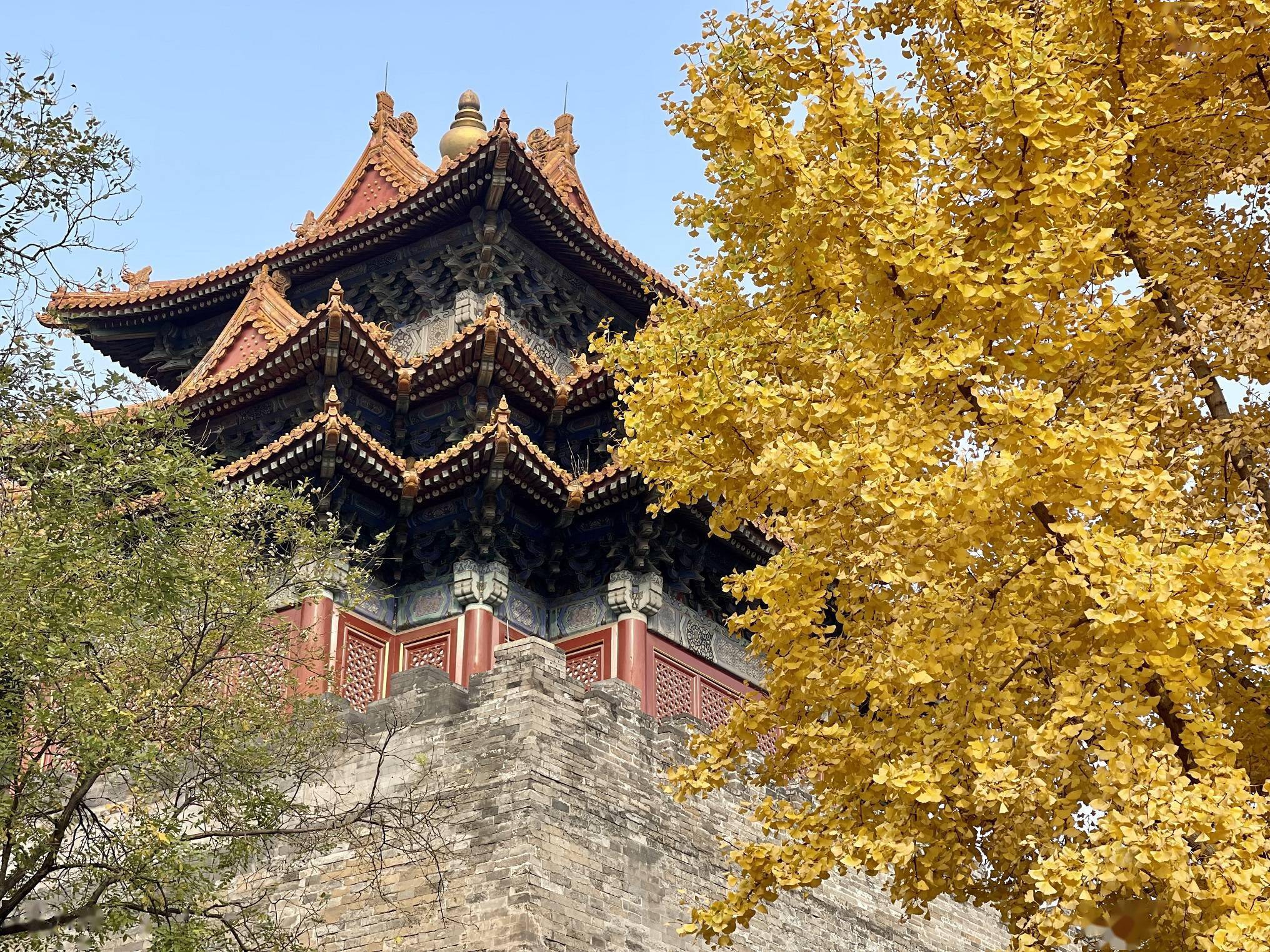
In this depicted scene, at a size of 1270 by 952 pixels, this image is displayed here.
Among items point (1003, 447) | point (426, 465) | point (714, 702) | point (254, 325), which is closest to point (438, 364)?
point (426, 465)

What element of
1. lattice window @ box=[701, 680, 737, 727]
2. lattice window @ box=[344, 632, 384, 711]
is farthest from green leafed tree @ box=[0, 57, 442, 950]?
lattice window @ box=[701, 680, 737, 727]

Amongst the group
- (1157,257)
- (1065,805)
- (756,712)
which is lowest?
(1065,805)

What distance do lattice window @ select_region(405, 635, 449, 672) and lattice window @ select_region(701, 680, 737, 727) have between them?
3158 millimetres

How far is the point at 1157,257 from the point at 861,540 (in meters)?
2.40

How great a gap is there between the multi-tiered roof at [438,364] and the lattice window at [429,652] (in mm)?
813

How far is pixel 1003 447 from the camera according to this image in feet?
22.4

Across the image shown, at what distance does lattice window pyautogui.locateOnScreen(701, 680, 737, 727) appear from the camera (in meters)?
17.4

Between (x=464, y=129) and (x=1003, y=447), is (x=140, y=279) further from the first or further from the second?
(x=1003, y=447)

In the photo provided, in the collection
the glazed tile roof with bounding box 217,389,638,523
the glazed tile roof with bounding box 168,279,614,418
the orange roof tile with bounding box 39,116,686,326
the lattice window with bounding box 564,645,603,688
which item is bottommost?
the lattice window with bounding box 564,645,603,688

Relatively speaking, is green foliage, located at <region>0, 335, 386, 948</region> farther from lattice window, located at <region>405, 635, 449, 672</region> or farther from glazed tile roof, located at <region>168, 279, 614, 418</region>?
glazed tile roof, located at <region>168, 279, 614, 418</region>

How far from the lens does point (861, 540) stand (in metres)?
7.33

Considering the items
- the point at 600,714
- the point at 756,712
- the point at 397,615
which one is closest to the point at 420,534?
the point at 397,615

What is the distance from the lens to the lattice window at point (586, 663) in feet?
55.5

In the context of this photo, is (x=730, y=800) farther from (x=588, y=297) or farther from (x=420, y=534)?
(x=588, y=297)
